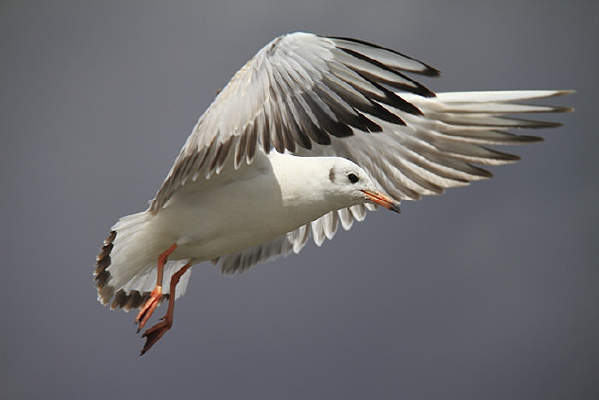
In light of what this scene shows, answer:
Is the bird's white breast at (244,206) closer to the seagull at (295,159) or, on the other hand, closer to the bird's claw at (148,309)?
the seagull at (295,159)

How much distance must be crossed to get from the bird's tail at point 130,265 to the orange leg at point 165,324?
11 centimetres

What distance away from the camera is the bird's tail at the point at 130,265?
4410mm

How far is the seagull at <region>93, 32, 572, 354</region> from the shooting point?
3711mm

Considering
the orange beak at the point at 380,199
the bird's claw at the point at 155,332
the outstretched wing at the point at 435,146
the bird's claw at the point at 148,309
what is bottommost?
the bird's claw at the point at 155,332

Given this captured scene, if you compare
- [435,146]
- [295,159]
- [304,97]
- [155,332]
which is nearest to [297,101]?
[304,97]

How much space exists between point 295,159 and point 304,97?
53 centimetres

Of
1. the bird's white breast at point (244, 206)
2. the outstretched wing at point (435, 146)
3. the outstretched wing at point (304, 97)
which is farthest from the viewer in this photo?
Result: the outstretched wing at point (435, 146)

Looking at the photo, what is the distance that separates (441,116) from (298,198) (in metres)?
1.18

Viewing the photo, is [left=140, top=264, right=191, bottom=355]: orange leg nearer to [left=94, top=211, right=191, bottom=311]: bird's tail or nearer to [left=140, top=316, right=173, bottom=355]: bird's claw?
[left=140, top=316, right=173, bottom=355]: bird's claw

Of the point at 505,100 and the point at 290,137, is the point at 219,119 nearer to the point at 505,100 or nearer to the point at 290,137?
the point at 290,137

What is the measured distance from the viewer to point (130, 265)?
4.56m

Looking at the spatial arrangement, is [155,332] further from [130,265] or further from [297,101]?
[297,101]

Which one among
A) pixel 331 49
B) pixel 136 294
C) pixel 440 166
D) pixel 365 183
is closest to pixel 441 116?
pixel 440 166

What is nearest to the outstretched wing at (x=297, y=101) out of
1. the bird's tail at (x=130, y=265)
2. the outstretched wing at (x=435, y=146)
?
the bird's tail at (x=130, y=265)
